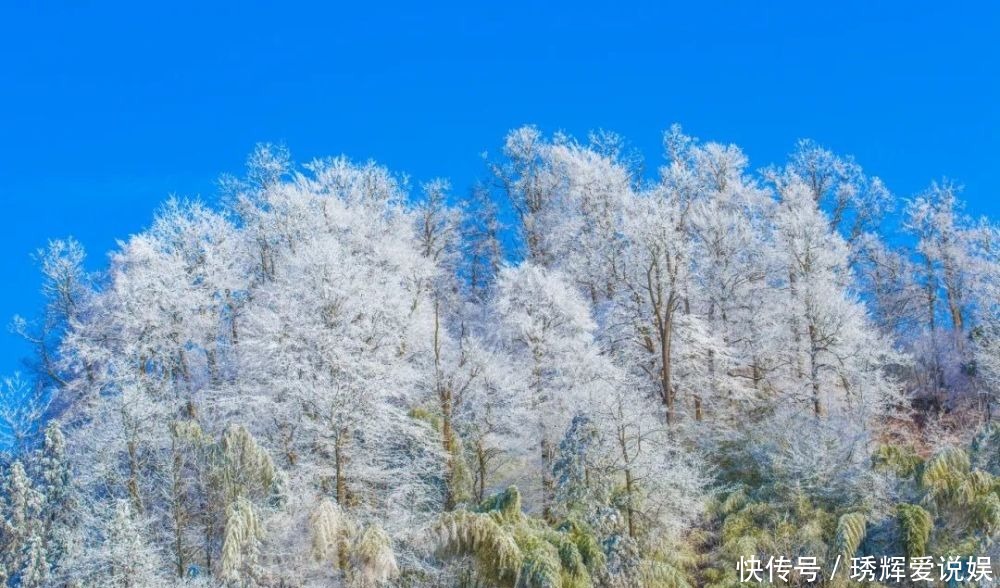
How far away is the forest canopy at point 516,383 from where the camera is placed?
15.1 meters

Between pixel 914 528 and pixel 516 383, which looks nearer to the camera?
pixel 914 528

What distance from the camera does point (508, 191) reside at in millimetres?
40500

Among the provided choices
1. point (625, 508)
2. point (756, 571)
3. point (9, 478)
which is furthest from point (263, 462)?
point (756, 571)

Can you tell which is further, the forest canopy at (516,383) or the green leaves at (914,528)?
the green leaves at (914,528)

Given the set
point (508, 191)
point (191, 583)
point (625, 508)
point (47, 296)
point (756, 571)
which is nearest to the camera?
point (191, 583)

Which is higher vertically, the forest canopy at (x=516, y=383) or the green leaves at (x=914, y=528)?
the forest canopy at (x=516, y=383)

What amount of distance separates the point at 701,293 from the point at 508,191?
530 inches

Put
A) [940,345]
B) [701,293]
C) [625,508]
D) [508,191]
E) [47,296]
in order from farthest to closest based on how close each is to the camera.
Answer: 1. [508,191]
2. [47,296]
3. [940,345]
4. [701,293]
5. [625,508]

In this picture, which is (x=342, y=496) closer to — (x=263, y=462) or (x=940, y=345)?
(x=263, y=462)

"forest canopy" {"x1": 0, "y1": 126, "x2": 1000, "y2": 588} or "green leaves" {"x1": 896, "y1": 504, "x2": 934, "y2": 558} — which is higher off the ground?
"forest canopy" {"x1": 0, "y1": 126, "x2": 1000, "y2": 588}

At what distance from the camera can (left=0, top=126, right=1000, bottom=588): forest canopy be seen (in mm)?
15133

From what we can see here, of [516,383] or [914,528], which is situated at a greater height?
[516,383]

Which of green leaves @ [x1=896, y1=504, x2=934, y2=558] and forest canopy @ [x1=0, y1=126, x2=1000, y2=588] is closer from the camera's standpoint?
forest canopy @ [x1=0, y1=126, x2=1000, y2=588]

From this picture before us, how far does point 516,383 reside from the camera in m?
23.0
